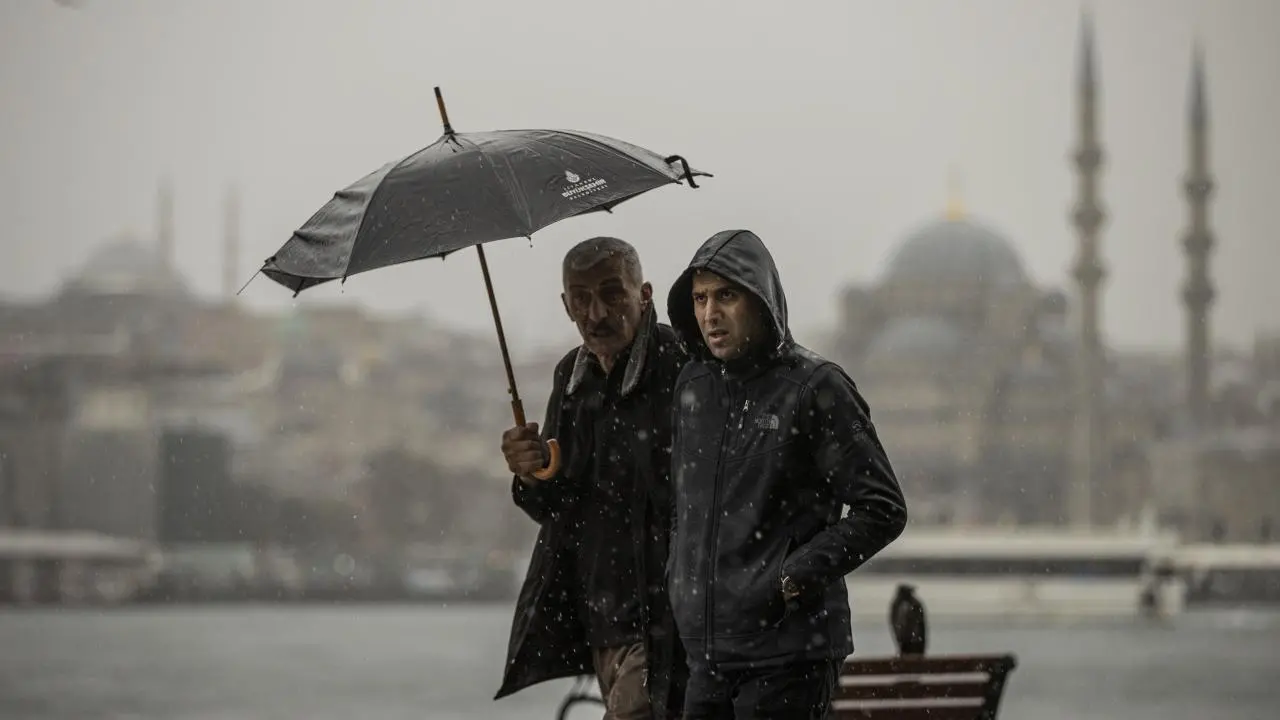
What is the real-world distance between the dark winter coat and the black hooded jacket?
1.10ft

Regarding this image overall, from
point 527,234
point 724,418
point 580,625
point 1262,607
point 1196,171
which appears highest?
→ point 1196,171

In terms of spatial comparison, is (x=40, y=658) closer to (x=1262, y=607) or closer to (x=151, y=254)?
(x=1262, y=607)

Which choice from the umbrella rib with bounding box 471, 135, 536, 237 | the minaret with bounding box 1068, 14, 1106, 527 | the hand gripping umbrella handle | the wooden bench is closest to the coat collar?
the hand gripping umbrella handle

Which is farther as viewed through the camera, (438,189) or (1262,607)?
(1262,607)

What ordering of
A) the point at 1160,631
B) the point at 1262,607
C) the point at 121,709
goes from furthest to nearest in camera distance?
the point at 1262,607 < the point at 1160,631 < the point at 121,709

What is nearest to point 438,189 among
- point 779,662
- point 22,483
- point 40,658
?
point 779,662

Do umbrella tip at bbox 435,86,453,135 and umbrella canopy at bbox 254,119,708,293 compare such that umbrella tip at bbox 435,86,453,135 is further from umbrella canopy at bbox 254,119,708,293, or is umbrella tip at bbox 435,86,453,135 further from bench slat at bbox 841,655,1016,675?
bench slat at bbox 841,655,1016,675

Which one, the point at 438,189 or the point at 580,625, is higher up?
the point at 438,189

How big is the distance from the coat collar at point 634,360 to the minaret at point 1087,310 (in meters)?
59.2

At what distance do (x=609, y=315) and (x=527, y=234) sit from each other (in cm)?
18

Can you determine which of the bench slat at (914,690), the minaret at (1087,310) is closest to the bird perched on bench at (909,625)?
the bench slat at (914,690)

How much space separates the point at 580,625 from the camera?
138 inches

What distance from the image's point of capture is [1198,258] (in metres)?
62.5

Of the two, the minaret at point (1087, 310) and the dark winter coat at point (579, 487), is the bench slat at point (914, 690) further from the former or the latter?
the minaret at point (1087, 310)
